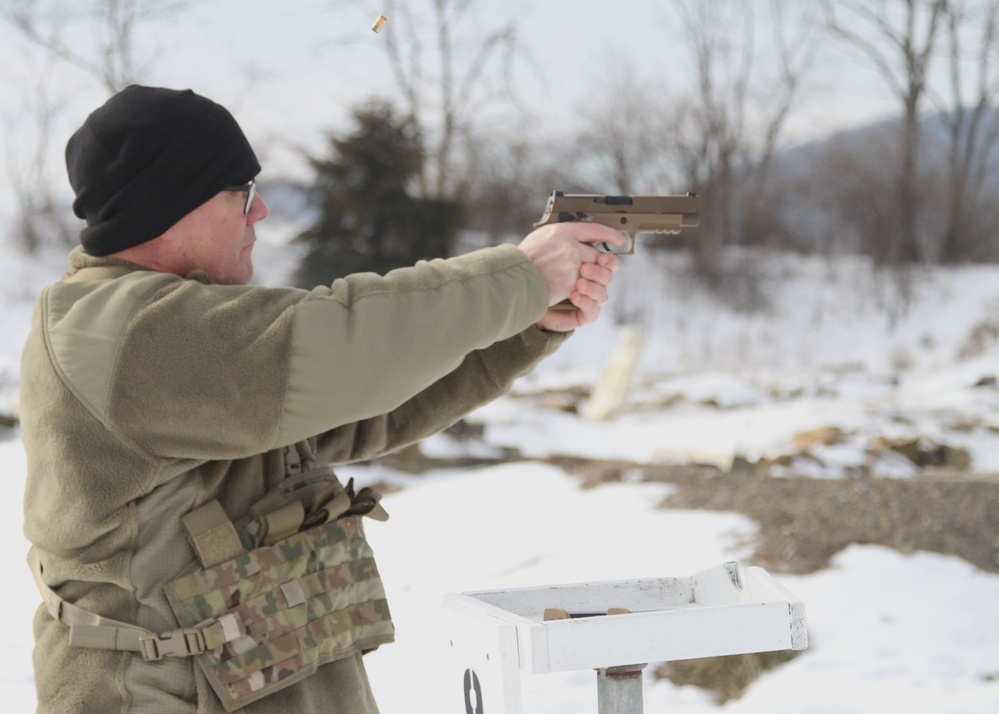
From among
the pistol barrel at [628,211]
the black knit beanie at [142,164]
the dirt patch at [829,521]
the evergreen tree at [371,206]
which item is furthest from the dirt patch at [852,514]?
the black knit beanie at [142,164]

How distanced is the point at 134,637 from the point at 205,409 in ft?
1.50

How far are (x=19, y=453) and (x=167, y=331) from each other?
8047mm

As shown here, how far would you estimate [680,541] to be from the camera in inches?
233

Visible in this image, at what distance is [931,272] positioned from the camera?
22.8m

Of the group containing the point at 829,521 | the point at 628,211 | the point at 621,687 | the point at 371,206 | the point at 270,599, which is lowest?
the point at 829,521

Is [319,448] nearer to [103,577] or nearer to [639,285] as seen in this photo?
[103,577]

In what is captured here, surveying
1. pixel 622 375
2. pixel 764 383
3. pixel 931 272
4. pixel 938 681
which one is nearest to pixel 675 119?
pixel 931 272

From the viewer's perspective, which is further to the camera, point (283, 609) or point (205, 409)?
point (283, 609)

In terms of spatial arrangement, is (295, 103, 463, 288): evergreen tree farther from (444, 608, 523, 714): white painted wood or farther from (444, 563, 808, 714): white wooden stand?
(444, 563, 808, 714): white wooden stand

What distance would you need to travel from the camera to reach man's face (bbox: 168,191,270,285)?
184 cm

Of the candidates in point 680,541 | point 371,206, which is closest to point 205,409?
point 680,541

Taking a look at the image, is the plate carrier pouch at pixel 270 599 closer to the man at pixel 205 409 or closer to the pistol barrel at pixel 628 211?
the man at pixel 205 409

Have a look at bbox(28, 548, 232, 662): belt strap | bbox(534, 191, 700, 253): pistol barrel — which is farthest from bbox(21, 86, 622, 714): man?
bbox(534, 191, 700, 253): pistol barrel

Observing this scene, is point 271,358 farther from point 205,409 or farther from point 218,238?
point 218,238
